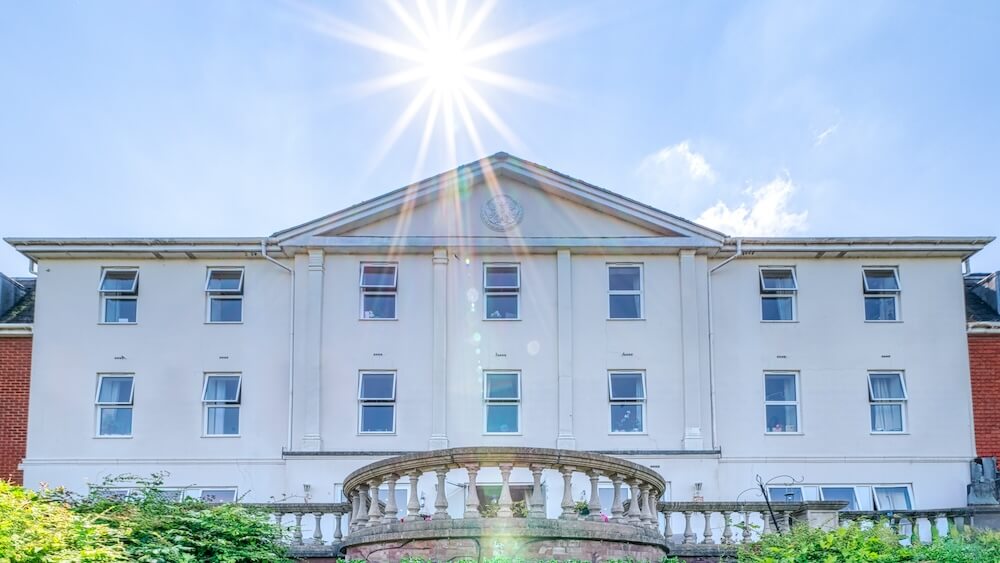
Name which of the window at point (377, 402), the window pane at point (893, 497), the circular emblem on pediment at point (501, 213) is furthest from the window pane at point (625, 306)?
the window pane at point (893, 497)

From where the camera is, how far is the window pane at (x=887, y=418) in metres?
24.4

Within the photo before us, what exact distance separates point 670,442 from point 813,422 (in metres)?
3.26

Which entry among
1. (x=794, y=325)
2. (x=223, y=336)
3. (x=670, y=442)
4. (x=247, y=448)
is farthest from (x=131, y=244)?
(x=794, y=325)

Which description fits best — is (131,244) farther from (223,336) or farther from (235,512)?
(235,512)

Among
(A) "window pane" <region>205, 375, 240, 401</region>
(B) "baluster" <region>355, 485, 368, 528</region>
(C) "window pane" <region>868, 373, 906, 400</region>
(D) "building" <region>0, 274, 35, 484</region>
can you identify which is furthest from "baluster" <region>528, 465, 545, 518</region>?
(D) "building" <region>0, 274, 35, 484</region>

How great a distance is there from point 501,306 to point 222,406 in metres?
6.43

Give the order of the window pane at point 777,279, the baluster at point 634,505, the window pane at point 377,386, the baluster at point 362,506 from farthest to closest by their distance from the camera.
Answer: the window pane at point 777,279, the window pane at point 377,386, the baluster at point 362,506, the baluster at point 634,505

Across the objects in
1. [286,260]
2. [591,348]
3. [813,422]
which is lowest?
[813,422]

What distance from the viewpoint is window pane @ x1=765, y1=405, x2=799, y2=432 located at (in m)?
24.4

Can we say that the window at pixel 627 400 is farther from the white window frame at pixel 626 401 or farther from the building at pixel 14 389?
the building at pixel 14 389

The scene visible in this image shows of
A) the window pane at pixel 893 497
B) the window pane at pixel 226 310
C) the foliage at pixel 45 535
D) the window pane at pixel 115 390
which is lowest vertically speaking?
the window pane at pixel 893 497

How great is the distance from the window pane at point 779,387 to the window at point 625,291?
3.20m

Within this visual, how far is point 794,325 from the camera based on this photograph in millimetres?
24844

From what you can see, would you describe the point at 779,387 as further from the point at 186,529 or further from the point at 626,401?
the point at 186,529
